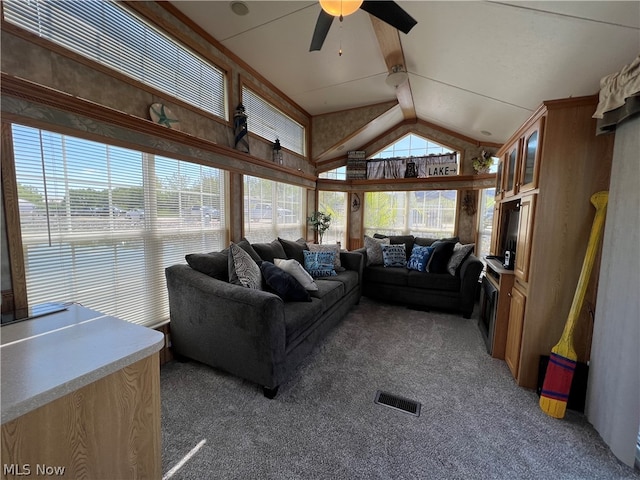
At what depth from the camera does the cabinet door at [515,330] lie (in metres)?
2.13

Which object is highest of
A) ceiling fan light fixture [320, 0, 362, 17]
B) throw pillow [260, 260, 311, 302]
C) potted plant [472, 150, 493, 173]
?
ceiling fan light fixture [320, 0, 362, 17]

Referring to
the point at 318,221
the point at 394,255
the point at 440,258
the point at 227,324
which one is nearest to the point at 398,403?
the point at 227,324

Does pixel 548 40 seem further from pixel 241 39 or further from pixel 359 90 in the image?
pixel 241 39

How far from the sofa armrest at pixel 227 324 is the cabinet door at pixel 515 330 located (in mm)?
1894

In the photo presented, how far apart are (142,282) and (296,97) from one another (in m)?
3.52

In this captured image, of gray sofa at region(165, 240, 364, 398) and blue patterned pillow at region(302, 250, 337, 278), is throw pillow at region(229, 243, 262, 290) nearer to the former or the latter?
gray sofa at region(165, 240, 364, 398)

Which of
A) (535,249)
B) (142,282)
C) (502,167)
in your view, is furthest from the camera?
(502,167)

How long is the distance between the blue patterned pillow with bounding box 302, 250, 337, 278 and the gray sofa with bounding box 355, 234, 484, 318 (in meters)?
0.74

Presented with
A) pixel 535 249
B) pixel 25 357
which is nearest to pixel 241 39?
pixel 25 357

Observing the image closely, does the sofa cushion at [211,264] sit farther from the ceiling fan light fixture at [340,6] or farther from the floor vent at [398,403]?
the ceiling fan light fixture at [340,6]

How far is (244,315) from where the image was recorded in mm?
1896

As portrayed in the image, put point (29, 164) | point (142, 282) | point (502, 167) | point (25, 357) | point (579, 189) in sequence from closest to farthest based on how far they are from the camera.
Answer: point (25, 357)
point (29, 164)
point (579, 189)
point (142, 282)
point (502, 167)

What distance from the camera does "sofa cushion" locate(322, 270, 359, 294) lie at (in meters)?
3.23

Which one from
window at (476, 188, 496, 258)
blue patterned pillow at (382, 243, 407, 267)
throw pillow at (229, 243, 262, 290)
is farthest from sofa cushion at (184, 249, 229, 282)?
window at (476, 188, 496, 258)
